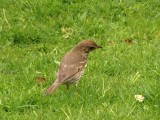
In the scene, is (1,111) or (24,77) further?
(24,77)

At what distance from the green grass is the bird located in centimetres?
16

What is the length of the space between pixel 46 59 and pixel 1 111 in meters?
1.94

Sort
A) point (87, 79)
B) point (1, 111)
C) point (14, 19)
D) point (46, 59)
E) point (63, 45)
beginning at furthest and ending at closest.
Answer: point (14, 19), point (63, 45), point (46, 59), point (87, 79), point (1, 111)

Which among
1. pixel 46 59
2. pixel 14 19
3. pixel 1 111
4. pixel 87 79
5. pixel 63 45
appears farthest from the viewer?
pixel 14 19

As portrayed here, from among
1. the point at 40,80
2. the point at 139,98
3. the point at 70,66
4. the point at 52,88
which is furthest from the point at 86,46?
the point at 139,98

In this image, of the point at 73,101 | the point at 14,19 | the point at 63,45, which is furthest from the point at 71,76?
the point at 14,19

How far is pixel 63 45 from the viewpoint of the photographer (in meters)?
9.89

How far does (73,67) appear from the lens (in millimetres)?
7809

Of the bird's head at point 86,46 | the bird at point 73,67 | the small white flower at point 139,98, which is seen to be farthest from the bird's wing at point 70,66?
the small white flower at point 139,98

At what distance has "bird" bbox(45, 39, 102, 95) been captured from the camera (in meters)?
7.57

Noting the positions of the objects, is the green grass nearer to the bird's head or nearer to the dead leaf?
the dead leaf

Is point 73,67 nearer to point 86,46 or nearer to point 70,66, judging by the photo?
point 70,66

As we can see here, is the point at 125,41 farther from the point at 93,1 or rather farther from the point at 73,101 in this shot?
the point at 73,101

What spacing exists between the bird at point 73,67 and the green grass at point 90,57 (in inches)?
6.4
